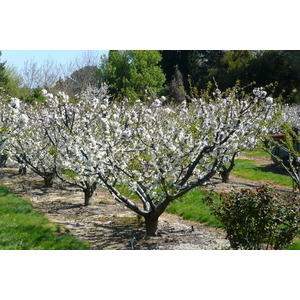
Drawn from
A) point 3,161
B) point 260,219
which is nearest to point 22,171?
point 3,161

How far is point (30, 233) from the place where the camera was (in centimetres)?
502

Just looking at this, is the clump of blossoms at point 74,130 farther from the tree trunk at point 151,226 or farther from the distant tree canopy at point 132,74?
the tree trunk at point 151,226

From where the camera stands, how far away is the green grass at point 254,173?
7.39 meters

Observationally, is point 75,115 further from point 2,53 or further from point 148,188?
point 148,188

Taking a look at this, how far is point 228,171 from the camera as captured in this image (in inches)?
313

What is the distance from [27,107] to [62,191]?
2625mm

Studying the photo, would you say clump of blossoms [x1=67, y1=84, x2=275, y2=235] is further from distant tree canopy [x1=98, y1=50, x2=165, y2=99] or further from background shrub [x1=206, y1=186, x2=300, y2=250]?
distant tree canopy [x1=98, y1=50, x2=165, y2=99]

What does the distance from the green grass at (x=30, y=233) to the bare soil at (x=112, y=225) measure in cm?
26

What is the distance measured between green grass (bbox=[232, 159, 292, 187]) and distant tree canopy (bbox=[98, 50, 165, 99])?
3.03m

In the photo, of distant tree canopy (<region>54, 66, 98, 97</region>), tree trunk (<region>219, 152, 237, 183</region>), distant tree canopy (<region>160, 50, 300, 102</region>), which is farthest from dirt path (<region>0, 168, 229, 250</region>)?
distant tree canopy (<region>160, 50, 300, 102</region>)

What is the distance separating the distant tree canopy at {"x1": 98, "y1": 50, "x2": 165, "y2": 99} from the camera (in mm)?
8594

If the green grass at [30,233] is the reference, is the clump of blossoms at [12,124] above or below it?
above

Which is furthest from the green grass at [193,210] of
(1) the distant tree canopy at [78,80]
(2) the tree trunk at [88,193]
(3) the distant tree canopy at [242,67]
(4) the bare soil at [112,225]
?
(1) the distant tree canopy at [78,80]
